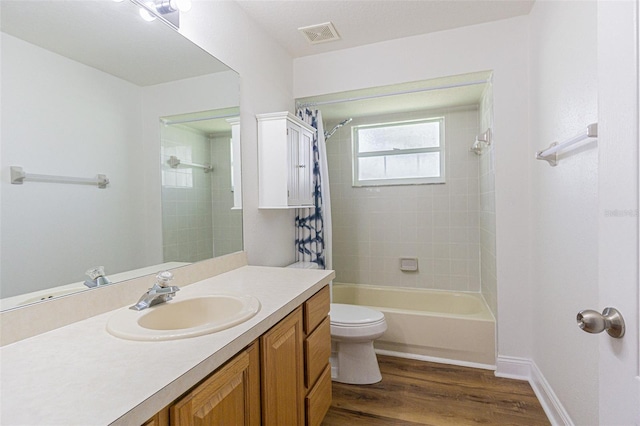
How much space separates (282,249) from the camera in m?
2.40

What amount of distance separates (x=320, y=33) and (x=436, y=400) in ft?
8.24

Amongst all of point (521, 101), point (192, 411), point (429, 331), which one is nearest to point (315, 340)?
point (192, 411)

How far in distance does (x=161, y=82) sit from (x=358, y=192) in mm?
2289

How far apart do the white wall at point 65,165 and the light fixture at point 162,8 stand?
0.35 metres

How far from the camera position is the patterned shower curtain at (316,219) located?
2.55 m

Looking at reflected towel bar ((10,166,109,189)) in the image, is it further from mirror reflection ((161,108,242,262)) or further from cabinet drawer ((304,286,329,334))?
cabinet drawer ((304,286,329,334))

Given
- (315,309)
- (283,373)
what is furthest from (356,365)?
(283,373)

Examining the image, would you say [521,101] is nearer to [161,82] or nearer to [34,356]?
[161,82]

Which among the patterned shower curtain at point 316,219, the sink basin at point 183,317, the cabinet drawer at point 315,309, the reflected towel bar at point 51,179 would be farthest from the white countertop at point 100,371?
the patterned shower curtain at point 316,219

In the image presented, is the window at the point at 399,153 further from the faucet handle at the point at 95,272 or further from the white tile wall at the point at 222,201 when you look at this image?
the faucet handle at the point at 95,272

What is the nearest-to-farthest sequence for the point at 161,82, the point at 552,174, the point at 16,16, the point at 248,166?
the point at 16,16 < the point at 161,82 < the point at 552,174 < the point at 248,166

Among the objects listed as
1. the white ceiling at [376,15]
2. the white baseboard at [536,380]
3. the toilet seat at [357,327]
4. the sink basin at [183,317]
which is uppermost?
the white ceiling at [376,15]

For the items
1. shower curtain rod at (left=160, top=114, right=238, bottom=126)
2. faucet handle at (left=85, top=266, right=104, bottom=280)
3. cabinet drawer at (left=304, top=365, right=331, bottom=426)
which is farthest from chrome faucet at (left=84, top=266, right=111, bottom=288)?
cabinet drawer at (left=304, top=365, right=331, bottom=426)

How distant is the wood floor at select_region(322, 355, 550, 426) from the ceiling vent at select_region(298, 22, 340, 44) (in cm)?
240
